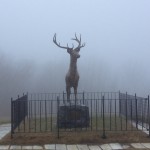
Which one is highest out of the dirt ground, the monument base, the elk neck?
the elk neck

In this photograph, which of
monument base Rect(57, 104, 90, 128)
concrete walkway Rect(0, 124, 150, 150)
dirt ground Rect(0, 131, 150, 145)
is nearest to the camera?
concrete walkway Rect(0, 124, 150, 150)

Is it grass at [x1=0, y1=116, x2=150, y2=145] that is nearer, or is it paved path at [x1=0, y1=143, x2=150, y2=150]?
paved path at [x1=0, y1=143, x2=150, y2=150]

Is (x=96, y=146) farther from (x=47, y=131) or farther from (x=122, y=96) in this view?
(x=122, y=96)

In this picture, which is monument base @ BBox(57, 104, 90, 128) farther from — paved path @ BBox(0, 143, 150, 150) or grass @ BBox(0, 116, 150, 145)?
paved path @ BBox(0, 143, 150, 150)

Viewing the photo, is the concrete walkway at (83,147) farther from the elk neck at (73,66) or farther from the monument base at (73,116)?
the elk neck at (73,66)

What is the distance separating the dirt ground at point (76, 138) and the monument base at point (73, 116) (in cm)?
94

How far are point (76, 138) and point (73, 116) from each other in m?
1.84

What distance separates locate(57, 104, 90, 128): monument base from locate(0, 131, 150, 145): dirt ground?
37.2 inches

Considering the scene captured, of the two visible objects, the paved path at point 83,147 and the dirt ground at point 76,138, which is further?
the dirt ground at point 76,138

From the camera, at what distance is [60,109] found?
43.9ft

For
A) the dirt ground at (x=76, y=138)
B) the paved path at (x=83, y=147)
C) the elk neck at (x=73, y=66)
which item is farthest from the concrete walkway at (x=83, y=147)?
the elk neck at (x=73, y=66)

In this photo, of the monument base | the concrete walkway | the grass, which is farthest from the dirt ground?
the monument base

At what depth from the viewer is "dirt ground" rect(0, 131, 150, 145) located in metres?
11.3

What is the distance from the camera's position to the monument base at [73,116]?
526 inches
